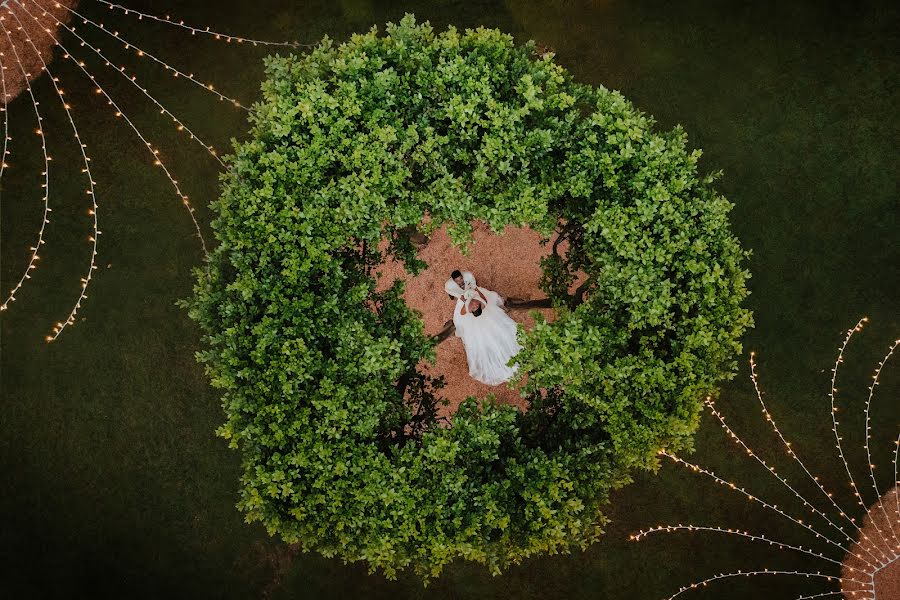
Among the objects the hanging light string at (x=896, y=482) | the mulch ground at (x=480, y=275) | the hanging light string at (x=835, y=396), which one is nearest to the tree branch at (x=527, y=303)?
the mulch ground at (x=480, y=275)

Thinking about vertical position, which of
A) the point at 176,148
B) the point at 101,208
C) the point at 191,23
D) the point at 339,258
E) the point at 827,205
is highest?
the point at 191,23

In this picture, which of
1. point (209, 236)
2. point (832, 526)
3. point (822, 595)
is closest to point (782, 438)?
point (832, 526)

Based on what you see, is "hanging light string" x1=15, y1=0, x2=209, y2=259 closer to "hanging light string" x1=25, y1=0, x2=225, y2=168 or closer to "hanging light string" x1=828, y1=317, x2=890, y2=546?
"hanging light string" x1=25, y1=0, x2=225, y2=168

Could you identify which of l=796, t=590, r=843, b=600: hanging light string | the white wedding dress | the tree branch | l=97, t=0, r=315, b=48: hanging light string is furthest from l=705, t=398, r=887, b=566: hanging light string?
l=97, t=0, r=315, b=48: hanging light string

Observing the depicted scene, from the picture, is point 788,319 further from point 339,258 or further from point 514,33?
point 339,258

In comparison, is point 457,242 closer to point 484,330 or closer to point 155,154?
point 484,330

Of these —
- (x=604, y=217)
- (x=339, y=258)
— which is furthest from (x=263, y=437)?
(x=604, y=217)
